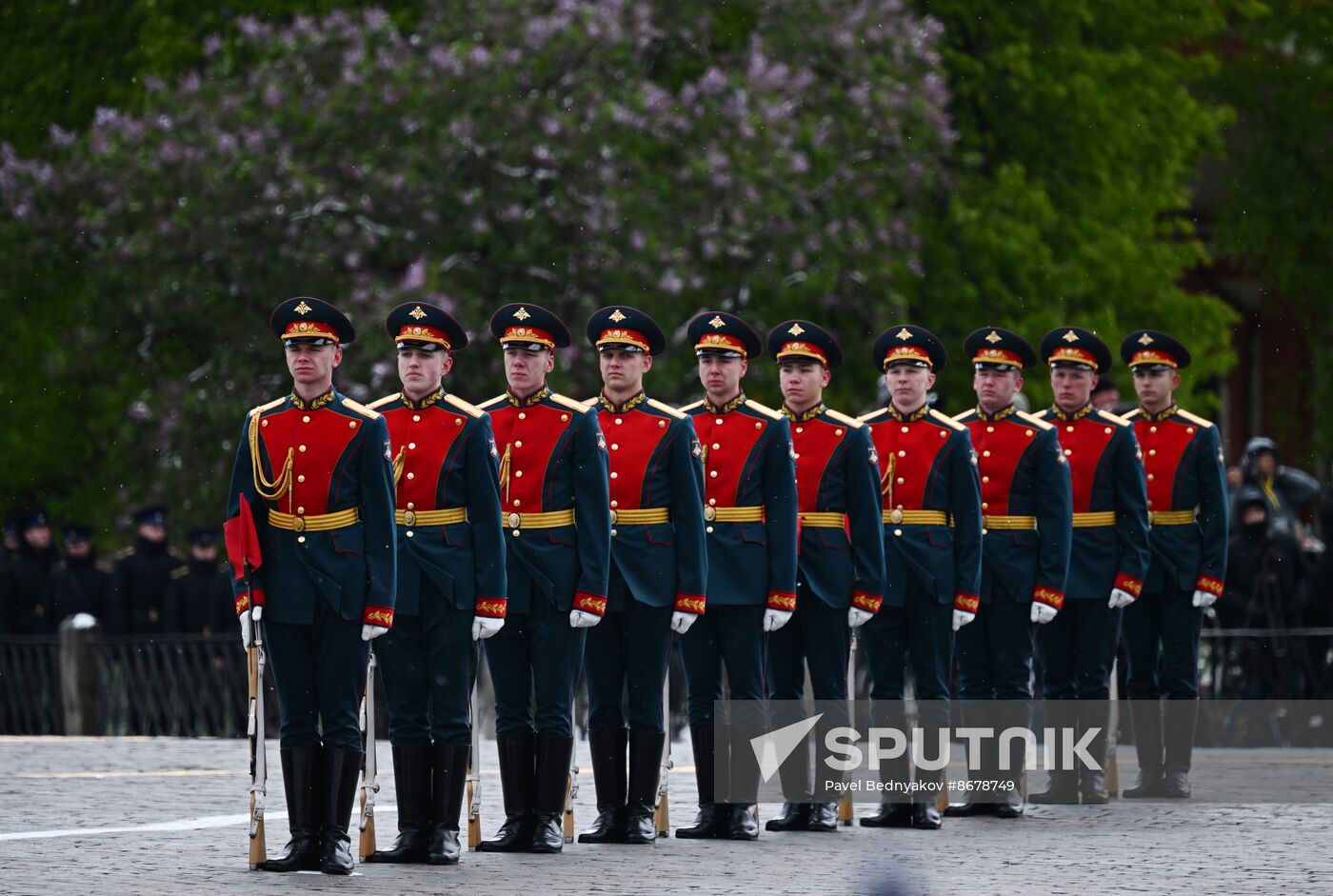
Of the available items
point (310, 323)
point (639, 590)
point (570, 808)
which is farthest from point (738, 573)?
point (310, 323)

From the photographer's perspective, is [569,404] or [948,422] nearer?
[569,404]

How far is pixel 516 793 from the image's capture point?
11367 millimetres

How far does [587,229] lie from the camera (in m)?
25.0

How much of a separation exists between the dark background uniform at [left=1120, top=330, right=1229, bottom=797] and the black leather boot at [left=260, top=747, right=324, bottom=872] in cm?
519

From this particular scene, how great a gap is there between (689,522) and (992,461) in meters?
2.28

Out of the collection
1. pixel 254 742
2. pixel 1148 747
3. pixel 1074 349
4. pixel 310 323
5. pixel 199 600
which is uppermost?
pixel 1074 349

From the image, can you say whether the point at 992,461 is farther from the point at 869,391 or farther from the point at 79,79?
the point at 79,79

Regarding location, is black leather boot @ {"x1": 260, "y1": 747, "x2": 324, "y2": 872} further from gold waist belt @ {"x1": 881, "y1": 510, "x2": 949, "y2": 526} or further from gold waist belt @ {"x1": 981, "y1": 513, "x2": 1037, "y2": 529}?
gold waist belt @ {"x1": 981, "y1": 513, "x2": 1037, "y2": 529}

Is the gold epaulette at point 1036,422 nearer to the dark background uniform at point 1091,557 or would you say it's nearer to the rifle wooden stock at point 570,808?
the dark background uniform at point 1091,557

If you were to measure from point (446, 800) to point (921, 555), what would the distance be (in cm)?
292

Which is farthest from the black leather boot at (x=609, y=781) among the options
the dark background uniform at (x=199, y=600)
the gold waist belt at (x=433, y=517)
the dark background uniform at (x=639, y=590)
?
the dark background uniform at (x=199, y=600)

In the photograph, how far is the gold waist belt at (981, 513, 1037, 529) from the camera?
528 inches

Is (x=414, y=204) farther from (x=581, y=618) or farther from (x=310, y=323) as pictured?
(x=310, y=323)

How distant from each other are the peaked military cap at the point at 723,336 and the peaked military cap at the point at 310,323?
212 centimetres
